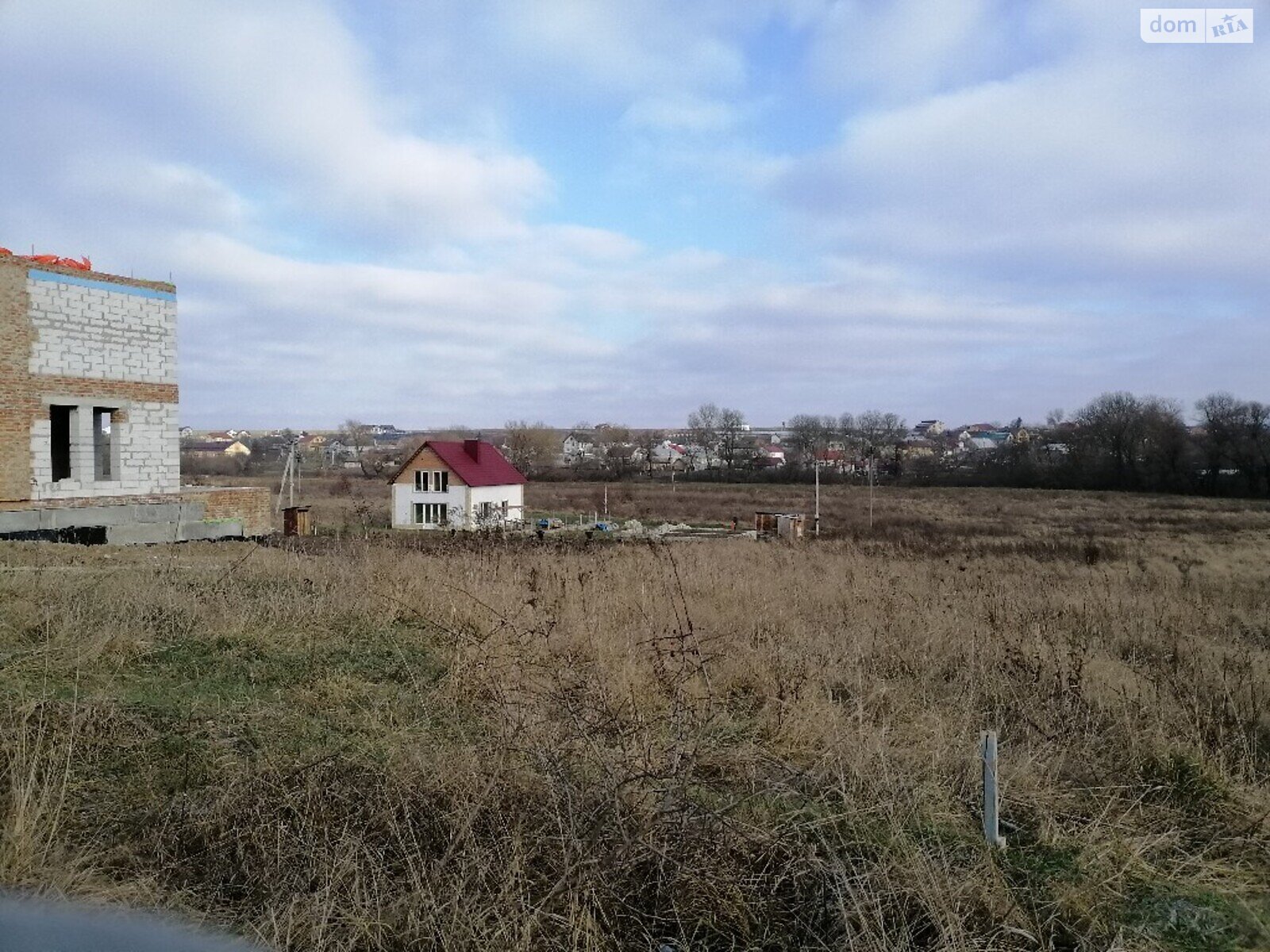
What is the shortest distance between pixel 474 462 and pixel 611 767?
40.0 meters

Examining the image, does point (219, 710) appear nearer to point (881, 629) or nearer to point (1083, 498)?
point (881, 629)

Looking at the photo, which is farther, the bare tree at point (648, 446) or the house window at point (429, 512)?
the bare tree at point (648, 446)

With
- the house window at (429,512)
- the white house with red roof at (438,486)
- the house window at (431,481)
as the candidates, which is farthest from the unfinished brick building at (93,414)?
the house window at (431,481)

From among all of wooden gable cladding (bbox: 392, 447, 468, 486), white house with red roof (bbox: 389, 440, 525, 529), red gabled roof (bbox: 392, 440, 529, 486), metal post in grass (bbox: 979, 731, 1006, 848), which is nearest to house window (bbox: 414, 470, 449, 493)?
white house with red roof (bbox: 389, 440, 525, 529)

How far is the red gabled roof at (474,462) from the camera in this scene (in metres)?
41.3

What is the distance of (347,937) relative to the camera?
279cm

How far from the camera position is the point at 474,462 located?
4281 cm

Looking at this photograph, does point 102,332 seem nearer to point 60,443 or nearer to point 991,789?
point 60,443

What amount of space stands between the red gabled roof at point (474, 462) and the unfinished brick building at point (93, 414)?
20563 mm

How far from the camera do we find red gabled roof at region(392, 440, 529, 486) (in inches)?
1625

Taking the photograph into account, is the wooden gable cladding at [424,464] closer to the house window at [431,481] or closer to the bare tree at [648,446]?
the house window at [431,481]

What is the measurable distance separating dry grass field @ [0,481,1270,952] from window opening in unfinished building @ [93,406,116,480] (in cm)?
1179

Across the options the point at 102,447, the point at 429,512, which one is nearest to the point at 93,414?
the point at 102,447

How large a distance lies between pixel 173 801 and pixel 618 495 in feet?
187
